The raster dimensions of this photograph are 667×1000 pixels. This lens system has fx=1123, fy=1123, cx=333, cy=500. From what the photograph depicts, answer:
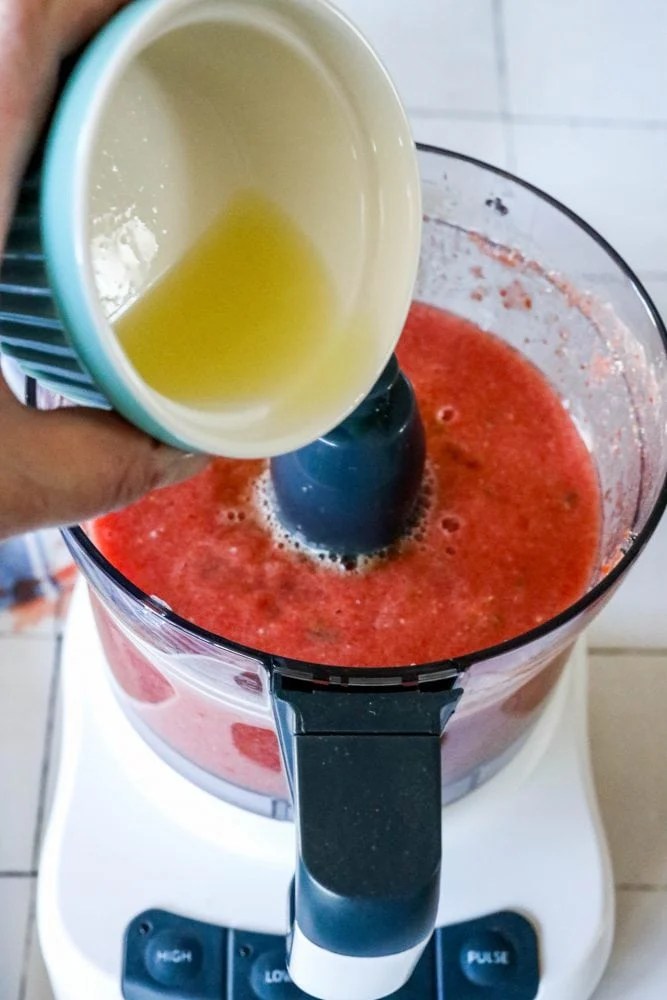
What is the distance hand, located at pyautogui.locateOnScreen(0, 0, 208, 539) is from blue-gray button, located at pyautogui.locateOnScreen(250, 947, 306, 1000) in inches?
11.6

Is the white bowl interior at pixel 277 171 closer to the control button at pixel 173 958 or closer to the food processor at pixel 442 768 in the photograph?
the food processor at pixel 442 768

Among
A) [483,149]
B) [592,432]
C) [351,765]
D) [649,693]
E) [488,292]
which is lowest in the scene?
[351,765]

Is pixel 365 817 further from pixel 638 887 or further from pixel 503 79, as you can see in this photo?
pixel 503 79

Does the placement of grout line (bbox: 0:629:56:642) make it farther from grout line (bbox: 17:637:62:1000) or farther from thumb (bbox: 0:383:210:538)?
thumb (bbox: 0:383:210:538)

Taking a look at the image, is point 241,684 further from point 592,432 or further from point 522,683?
point 592,432

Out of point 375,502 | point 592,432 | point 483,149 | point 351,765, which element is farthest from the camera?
point 483,149

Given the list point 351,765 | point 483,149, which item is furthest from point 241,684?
point 483,149

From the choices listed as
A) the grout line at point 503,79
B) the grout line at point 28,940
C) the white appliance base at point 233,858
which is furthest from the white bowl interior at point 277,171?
the grout line at point 503,79

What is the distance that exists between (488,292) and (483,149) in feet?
0.88

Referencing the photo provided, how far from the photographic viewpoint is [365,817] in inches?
15.8

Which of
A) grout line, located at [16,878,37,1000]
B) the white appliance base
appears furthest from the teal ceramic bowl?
grout line, located at [16,878,37,1000]

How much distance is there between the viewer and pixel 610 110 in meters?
0.96

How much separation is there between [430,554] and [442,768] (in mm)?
112

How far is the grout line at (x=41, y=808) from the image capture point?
652 millimetres
